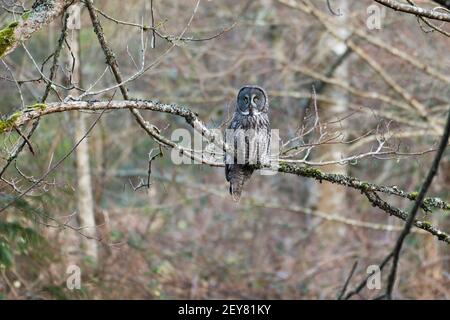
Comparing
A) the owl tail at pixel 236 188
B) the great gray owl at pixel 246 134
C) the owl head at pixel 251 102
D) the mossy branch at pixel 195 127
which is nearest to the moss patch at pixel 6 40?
the mossy branch at pixel 195 127

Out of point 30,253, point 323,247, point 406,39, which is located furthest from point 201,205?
point 30,253

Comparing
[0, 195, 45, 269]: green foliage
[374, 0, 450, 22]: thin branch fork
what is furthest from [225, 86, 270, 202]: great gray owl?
[374, 0, 450, 22]: thin branch fork

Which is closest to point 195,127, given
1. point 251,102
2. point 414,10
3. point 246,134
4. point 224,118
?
point 414,10

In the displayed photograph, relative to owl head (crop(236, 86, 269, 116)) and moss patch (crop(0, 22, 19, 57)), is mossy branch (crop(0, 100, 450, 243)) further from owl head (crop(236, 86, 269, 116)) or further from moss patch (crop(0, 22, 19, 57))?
owl head (crop(236, 86, 269, 116))

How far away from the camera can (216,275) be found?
460 inches

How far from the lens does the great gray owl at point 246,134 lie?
6656mm

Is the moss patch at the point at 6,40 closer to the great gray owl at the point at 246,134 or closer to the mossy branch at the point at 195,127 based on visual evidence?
the mossy branch at the point at 195,127

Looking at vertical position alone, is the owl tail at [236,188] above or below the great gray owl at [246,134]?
below

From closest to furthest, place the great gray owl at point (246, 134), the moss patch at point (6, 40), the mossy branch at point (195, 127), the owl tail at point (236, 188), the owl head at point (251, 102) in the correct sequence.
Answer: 1. the mossy branch at point (195, 127)
2. the moss patch at point (6, 40)
3. the great gray owl at point (246, 134)
4. the owl head at point (251, 102)
5. the owl tail at point (236, 188)

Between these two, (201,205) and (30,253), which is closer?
(30,253)

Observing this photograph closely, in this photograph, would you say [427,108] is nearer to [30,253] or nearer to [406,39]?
[406,39]

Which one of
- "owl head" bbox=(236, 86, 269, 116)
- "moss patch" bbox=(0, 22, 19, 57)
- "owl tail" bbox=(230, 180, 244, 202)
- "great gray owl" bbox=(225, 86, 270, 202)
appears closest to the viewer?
"moss patch" bbox=(0, 22, 19, 57)

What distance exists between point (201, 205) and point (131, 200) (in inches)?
73.3

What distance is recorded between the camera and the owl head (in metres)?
6.96
